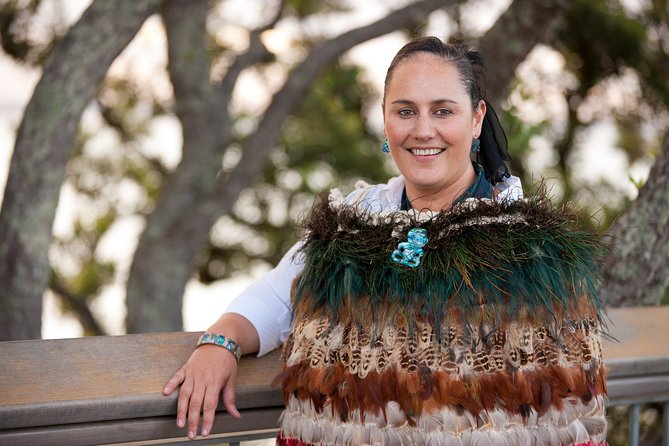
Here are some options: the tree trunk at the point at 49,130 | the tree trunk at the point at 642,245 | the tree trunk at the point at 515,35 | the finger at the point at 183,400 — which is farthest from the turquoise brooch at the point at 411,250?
the tree trunk at the point at 515,35

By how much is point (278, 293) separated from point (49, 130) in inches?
71.6

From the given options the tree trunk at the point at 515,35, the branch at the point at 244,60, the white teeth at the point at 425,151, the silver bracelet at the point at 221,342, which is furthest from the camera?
the branch at the point at 244,60

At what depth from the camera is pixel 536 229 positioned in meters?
1.83

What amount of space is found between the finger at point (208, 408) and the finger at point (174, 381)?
61 mm

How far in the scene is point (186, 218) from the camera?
548 centimetres

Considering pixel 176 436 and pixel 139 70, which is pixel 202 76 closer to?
pixel 139 70

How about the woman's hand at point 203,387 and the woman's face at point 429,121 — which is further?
the woman's face at point 429,121

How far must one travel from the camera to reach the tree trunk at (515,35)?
4.24 m

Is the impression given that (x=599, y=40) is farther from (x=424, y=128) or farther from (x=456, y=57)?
(x=424, y=128)

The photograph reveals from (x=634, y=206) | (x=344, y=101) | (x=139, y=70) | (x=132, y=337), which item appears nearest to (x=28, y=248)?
(x=132, y=337)

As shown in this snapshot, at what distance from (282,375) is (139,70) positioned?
16.9ft

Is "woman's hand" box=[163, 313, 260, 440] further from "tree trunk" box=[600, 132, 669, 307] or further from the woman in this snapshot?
"tree trunk" box=[600, 132, 669, 307]

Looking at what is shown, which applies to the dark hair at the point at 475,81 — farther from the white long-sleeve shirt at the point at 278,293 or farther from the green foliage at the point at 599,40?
the green foliage at the point at 599,40

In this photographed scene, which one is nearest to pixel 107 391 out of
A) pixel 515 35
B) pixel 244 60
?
pixel 515 35
